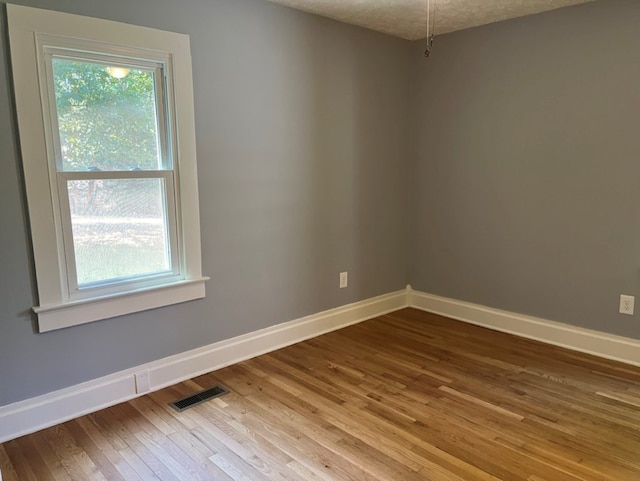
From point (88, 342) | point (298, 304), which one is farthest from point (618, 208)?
point (88, 342)

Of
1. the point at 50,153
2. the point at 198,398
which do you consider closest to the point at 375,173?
the point at 198,398

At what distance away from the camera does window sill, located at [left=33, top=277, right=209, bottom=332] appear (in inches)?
89.0

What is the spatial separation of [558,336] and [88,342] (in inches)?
120

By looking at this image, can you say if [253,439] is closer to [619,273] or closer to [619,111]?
[619,273]

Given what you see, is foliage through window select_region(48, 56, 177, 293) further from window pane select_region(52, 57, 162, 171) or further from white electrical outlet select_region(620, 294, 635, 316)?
white electrical outlet select_region(620, 294, 635, 316)

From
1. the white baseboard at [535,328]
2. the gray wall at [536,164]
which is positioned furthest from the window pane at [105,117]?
the white baseboard at [535,328]

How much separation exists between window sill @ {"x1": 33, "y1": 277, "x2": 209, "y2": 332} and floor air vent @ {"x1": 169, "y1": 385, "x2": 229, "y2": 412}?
1.77ft

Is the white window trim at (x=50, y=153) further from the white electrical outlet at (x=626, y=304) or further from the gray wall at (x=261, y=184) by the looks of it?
the white electrical outlet at (x=626, y=304)

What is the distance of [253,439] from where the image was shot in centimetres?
219

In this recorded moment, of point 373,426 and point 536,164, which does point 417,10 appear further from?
point 373,426

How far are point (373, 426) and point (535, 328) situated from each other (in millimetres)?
1761

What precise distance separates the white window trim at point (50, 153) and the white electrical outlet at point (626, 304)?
2752mm

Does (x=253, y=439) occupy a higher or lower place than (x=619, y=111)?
lower

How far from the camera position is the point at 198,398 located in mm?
2562
